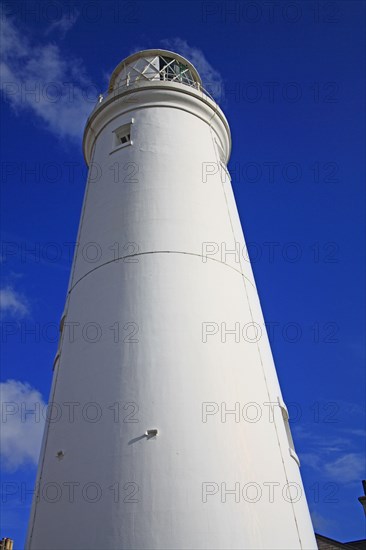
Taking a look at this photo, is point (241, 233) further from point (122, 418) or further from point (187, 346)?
point (122, 418)

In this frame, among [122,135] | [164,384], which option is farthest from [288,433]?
[122,135]

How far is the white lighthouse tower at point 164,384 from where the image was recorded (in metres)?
6.44

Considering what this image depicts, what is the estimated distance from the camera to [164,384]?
23.9ft

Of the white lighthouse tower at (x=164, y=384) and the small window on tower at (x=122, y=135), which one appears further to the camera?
the small window on tower at (x=122, y=135)

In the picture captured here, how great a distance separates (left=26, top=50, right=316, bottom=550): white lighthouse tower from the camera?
21.1 ft

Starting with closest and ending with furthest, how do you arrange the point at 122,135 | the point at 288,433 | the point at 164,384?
1. the point at 164,384
2. the point at 288,433
3. the point at 122,135

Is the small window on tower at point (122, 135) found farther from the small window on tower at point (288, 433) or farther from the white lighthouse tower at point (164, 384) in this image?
the small window on tower at point (288, 433)

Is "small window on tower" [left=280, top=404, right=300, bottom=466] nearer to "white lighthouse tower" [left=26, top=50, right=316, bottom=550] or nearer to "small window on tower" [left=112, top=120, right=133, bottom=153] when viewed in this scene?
"white lighthouse tower" [left=26, top=50, right=316, bottom=550]

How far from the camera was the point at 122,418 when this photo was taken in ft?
23.1

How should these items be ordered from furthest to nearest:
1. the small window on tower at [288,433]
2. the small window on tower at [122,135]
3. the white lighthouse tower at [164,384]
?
1. the small window on tower at [122,135]
2. the small window on tower at [288,433]
3. the white lighthouse tower at [164,384]

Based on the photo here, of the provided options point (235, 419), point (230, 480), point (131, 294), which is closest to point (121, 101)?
point (131, 294)

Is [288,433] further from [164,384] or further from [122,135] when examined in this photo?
[122,135]

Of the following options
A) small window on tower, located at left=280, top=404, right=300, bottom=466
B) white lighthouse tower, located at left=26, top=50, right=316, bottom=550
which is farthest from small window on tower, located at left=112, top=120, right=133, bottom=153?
small window on tower, located at left=280, top=404, right=300, bottom=466

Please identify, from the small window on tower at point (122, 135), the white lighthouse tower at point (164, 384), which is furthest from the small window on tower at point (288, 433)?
the small window on tower at point (122, 135)
